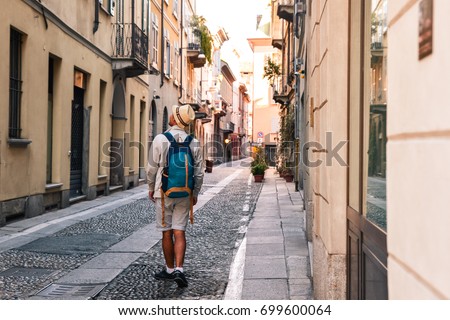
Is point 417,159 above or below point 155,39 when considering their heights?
below

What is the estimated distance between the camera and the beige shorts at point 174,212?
593cm

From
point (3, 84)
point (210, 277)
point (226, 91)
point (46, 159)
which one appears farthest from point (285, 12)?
point (226, 91)

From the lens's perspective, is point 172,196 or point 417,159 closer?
point 417,159

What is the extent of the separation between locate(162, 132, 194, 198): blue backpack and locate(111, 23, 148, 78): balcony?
41.1 feet

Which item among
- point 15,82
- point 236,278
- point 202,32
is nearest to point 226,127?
point 202,32

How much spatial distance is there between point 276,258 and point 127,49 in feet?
41.2

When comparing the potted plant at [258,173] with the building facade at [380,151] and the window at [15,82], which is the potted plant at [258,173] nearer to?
the window at [15,82]

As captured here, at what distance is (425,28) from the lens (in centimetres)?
178

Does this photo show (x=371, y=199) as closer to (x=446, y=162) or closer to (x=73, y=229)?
(x=446, y=162)

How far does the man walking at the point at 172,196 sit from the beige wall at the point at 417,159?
3.77 meters

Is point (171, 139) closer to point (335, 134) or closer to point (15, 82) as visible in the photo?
point (335, 134)

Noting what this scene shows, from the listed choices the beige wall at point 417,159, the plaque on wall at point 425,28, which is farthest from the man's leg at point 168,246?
the plaque on wall at point 425,28

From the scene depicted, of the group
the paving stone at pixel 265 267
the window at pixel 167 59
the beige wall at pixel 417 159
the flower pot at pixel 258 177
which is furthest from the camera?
the window at pixel 167 59

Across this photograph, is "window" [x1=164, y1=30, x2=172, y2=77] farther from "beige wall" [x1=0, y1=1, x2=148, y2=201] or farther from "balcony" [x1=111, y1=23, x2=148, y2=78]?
"beige wall" [x1=0, y1=1, x2=148, y2=201]
